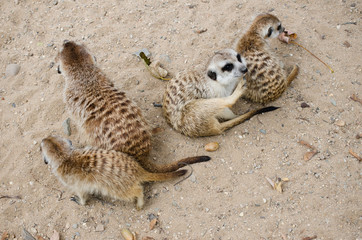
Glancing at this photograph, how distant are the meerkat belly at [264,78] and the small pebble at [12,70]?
87.9 inches

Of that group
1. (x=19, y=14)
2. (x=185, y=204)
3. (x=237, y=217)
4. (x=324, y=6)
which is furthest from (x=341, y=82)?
(x=19, y=14)

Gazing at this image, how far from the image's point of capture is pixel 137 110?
2180 mm

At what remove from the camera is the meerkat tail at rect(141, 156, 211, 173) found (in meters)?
2.10

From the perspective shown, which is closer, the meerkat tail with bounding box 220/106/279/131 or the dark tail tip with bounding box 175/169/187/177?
the dark tail tip with bounding box 175/169/187/177

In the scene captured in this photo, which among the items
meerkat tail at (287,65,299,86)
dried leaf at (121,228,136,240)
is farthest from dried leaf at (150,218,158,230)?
meerkat tail at (287,65,299,86)

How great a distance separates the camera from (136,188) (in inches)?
78.2

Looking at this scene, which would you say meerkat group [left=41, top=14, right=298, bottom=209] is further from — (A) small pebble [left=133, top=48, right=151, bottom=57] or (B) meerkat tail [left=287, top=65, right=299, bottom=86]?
(A) small pebble [left=133, top=48, right=151, bottom=57]

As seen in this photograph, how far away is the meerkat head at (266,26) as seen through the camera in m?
2.69

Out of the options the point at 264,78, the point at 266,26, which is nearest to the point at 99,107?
the point at 264,78

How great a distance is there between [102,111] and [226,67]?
1002 millimetres

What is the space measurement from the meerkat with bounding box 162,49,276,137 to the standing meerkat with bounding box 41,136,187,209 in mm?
497

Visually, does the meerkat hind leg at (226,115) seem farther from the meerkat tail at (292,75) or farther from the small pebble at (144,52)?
the small pebble at (144,52)

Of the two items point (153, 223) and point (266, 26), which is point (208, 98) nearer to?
point (266, 26)

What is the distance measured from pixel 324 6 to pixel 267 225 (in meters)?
2.46
